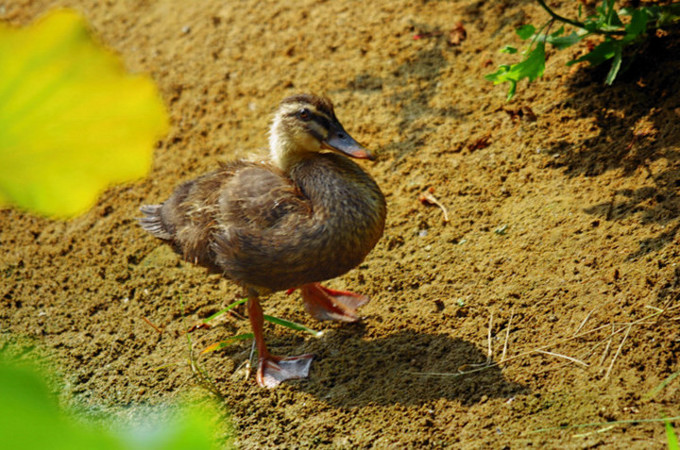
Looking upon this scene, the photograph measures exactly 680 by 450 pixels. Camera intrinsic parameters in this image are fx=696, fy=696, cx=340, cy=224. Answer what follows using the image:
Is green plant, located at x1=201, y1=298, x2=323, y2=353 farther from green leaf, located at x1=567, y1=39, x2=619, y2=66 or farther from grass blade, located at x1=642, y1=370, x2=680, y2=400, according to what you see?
green leaf, located at x1=567, y1=39, x2=619, y2=66

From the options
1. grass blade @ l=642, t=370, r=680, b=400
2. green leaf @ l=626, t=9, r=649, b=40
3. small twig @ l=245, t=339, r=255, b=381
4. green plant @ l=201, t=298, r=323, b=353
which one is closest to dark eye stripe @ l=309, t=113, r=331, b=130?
green plant @ l=201, t=298, r=323, b=353

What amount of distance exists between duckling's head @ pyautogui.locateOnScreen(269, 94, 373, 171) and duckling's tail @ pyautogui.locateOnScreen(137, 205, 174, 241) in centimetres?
85

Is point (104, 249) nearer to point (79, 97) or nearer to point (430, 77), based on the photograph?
point (430, 77)

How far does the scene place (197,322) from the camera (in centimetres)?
443

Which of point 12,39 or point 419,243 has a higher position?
point 12,39

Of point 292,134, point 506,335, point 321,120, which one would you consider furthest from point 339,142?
point 506,335

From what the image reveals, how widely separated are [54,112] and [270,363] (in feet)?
10.8

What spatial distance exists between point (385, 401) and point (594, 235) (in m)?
1.53

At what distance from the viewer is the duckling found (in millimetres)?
3695

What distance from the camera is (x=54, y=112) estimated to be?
0.81 meters

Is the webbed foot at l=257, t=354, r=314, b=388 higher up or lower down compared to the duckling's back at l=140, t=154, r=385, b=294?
lower down

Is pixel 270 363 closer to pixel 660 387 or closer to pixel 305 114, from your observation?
pixel 305 114

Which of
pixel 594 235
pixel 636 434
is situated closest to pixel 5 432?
pixel 636 434

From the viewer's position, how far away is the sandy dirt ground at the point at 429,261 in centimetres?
344
